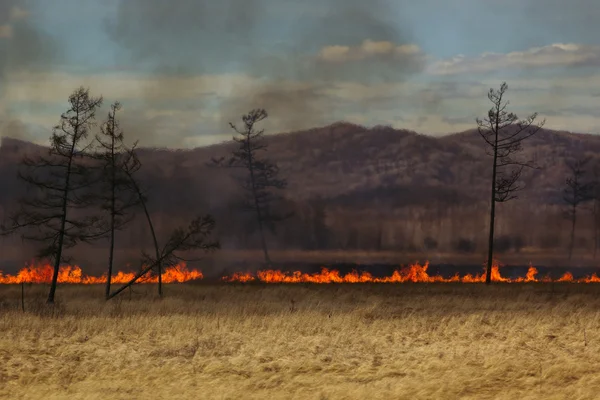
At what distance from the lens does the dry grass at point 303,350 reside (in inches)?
734

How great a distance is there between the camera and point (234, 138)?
68.2 m

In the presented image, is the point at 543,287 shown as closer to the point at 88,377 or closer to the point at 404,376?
the point at 404,376

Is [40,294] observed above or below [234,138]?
below

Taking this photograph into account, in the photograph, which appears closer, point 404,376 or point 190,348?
point 404,376

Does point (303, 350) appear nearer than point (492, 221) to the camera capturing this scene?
Yes

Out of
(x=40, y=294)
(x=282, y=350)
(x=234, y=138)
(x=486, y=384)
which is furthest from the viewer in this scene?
(x=234, y=138)

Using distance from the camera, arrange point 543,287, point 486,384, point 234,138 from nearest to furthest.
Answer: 1. point 486,384
2. point 543,287
3. point 234,138

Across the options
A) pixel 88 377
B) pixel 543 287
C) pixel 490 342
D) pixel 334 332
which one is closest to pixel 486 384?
pixel 490 342

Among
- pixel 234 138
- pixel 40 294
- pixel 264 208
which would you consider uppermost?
pixel 234 138

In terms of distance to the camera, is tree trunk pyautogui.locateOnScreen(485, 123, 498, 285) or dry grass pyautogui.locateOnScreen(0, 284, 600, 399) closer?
dry grass pyautogui.locateOnScreen(0, 284, 600, 399)

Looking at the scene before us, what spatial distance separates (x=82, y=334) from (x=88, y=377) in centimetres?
576

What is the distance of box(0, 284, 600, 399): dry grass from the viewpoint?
18.7 metres

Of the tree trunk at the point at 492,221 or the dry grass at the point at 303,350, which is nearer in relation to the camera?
the dry grass at the point at 303,350

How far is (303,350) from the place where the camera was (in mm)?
23266
